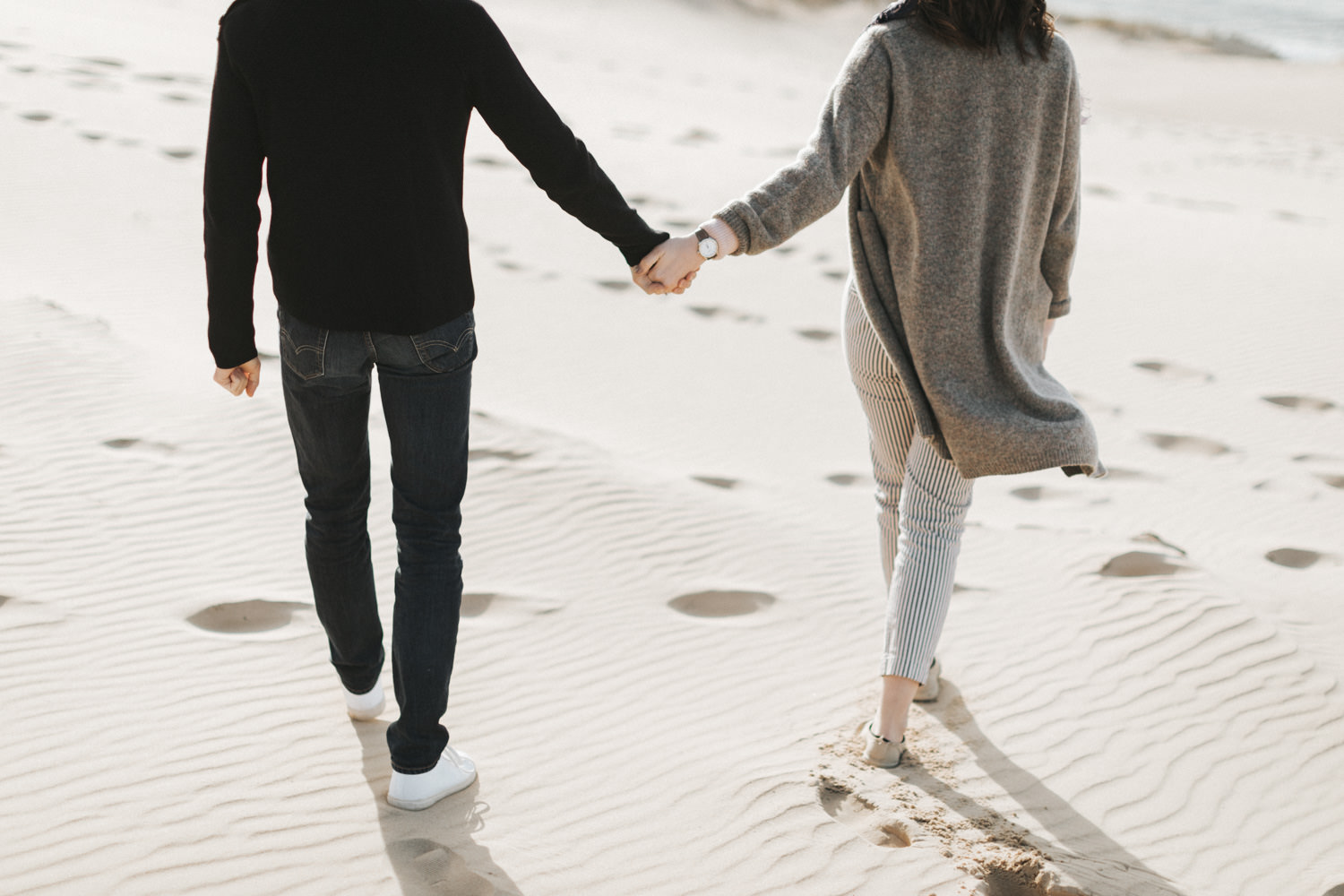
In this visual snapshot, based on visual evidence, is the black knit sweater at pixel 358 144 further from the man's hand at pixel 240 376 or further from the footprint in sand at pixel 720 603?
the footprint in sand at pixel 720 603

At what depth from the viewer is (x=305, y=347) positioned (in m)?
2.37

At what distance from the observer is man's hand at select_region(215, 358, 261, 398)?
2.57 m

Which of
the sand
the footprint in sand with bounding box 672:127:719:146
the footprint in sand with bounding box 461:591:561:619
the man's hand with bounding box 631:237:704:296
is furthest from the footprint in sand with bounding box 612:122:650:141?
the man's hand with bounding box 631:237:704:296

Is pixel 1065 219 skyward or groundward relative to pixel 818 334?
skyward

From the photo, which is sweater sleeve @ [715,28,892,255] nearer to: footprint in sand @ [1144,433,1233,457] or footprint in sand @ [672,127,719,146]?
footprint in sand @ [1144,433,1233,457]

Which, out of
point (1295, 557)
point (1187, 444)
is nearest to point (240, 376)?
point (1295, 557)

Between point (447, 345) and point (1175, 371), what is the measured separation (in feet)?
18.0

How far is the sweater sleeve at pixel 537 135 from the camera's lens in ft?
7.36

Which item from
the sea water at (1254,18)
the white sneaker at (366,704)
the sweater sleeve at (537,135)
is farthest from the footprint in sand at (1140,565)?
the sea water at (1254,18)

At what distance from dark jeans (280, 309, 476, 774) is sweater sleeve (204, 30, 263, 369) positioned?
0.13 metres

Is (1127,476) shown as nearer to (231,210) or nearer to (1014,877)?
(1014,877)

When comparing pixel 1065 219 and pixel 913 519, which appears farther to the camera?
pixel 913 519

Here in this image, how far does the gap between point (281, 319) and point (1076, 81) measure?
178 centimetres

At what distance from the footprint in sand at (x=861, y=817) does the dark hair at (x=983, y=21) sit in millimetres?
1771
